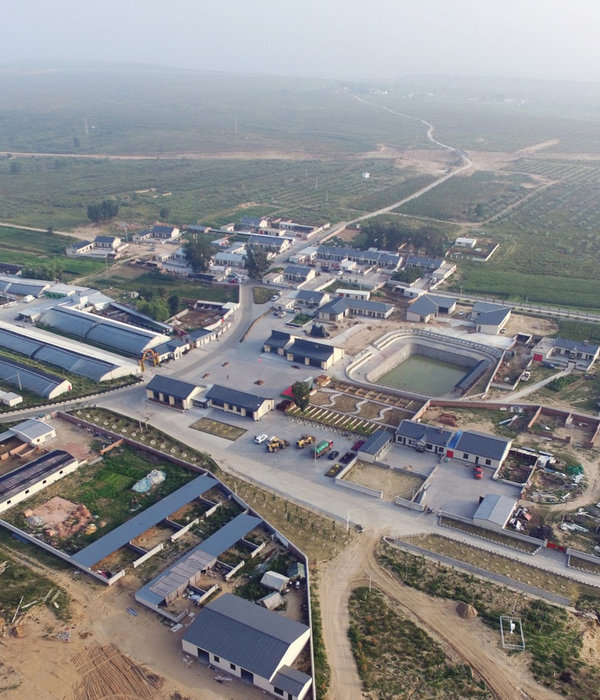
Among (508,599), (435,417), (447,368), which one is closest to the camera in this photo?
(508,599)

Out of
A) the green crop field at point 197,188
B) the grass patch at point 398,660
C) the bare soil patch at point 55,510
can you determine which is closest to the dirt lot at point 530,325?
the grass patch at point 398,660

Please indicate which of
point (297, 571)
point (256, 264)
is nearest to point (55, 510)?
point (297, 571)

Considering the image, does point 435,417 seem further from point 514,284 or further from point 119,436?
point 514,284

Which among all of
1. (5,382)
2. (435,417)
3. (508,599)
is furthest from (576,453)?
(5,382)

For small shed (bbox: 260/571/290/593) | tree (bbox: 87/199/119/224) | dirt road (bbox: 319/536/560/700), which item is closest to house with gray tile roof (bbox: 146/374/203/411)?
dirt road (bbox: 319/536/560/700)

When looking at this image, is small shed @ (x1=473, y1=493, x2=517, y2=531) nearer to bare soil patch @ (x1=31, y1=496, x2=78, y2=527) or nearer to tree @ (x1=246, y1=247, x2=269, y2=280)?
bare soil patch @ (x1=31, y1=496, x2=78, y2=527)

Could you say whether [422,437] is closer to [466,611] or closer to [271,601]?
[466,611]

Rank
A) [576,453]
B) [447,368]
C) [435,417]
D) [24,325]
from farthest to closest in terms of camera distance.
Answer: [24,325] < [447,368] < [435,417] < [576,453]
